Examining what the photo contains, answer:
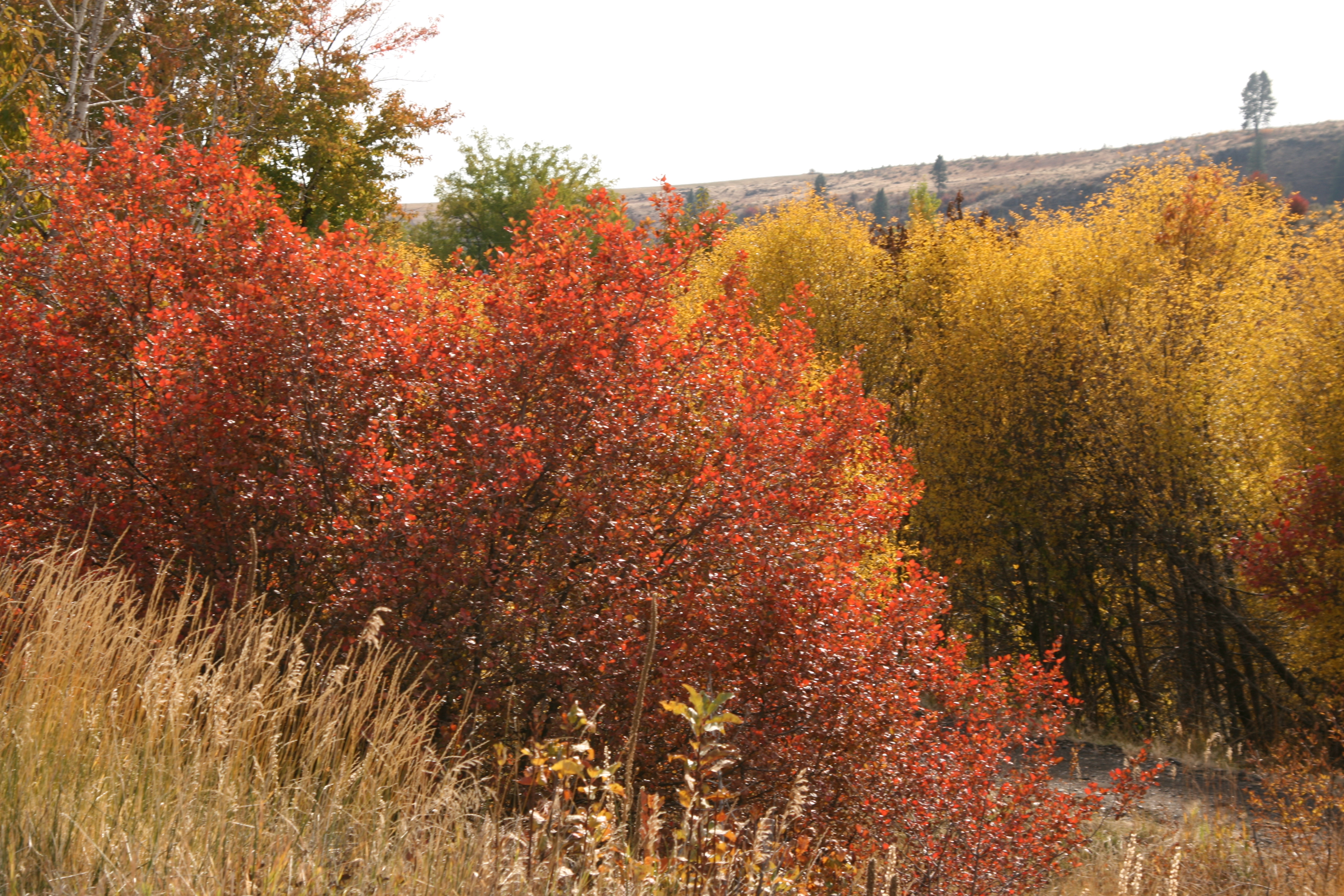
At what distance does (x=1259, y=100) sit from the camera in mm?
135000

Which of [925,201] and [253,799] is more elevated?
[925,201]

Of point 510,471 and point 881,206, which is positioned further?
point 881,206

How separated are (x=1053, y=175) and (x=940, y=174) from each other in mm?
19309

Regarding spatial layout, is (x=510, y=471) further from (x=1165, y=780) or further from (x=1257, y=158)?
(x=1257, y=158)

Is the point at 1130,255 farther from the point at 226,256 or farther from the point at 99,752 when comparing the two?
the point at 99,752

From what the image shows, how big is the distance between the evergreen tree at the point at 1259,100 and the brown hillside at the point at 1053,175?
1882 centimetres

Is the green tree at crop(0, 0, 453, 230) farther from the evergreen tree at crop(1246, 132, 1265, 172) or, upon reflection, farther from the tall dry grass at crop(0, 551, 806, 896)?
the evergreen tree at crop(1246, 132, 1265, 172)

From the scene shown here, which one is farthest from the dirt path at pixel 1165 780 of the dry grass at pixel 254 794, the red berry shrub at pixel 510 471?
the dry grass at pixel 254 794

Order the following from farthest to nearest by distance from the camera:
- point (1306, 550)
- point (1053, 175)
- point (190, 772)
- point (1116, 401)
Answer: point (1053, 175) → point (1116, 401) → point (1306, 550) → point (190, 772)

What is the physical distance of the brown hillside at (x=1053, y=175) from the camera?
10244 centimetres

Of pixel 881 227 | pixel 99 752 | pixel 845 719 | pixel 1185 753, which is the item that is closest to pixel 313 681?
pixel 99 752

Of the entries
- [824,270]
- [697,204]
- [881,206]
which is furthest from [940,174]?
[824,270]

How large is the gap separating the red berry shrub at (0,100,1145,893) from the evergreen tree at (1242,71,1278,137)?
156 m

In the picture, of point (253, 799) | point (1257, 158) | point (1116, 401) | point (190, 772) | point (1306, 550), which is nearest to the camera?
point (190, 772)
